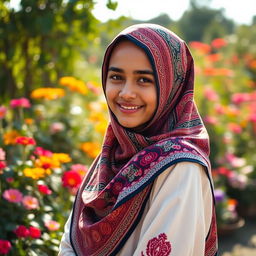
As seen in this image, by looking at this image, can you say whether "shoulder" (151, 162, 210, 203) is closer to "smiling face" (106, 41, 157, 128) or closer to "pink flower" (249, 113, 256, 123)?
"smiling face" (106, 41, 157, 128)

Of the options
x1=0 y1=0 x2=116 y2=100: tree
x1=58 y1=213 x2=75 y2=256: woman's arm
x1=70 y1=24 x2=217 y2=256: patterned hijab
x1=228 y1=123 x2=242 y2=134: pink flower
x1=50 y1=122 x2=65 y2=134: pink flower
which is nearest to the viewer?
x1=70 y1=24 x2=217 y2=256: patterned hijab

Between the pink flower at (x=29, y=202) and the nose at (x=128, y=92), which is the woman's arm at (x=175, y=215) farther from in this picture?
the pink flower at (x=29, y=202)

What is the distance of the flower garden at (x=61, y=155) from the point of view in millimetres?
2180

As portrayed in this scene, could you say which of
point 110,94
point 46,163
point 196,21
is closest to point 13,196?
point 46,163

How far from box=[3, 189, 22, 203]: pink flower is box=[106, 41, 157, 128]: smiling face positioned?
87cm

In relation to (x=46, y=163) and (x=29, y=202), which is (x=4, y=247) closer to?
(x=29, y=202)

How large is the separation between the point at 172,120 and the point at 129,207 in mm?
367

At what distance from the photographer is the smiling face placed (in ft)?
4.87

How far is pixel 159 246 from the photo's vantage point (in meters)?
1.29

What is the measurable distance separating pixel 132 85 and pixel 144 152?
0.82 feet

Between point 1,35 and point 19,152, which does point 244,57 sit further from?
point 19,152

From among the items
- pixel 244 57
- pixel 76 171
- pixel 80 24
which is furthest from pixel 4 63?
pixel 244 57

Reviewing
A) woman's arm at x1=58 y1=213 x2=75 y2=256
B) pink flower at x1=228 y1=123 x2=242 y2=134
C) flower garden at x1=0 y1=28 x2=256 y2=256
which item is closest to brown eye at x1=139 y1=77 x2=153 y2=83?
woman's arm at x1=58 y1=213 x2=75 y2=256

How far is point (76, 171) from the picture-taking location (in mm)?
2480
